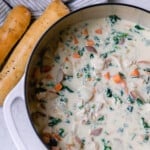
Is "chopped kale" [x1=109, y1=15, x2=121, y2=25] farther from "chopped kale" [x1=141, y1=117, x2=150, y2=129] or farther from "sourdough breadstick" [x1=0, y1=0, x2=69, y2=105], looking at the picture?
"chopped kale" [x1=141, y1=117, x2=150, y2=129]

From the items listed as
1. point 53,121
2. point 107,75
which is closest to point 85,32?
point 107,75

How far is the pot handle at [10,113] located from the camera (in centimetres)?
148

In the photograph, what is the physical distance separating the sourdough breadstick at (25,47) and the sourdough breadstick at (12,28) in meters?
0.02

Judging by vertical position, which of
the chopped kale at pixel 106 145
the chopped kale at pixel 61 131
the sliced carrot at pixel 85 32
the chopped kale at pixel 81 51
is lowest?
the chopped kale at pixel 106 145

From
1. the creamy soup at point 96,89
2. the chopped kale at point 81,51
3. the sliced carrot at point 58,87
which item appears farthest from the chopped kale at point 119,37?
the sliced carrot at point 58,87

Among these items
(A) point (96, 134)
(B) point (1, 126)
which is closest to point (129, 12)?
(A) point (96, 134)

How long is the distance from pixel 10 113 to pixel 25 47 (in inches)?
9.9

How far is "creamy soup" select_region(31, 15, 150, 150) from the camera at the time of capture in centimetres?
151

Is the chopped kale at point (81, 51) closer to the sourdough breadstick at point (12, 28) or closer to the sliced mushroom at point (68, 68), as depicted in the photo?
the sliced mushroom at point (68, 68)

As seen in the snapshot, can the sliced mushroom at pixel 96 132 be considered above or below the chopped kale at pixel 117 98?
below

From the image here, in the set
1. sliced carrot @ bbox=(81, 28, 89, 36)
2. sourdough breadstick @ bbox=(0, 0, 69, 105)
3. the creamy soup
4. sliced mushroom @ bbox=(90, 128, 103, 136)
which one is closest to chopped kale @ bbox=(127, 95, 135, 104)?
the creamy soup

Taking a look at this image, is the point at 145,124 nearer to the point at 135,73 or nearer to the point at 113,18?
the point at 135,73

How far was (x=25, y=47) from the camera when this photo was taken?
1.65m

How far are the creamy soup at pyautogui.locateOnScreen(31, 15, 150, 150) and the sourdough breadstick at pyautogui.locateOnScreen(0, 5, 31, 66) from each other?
0.49ft
